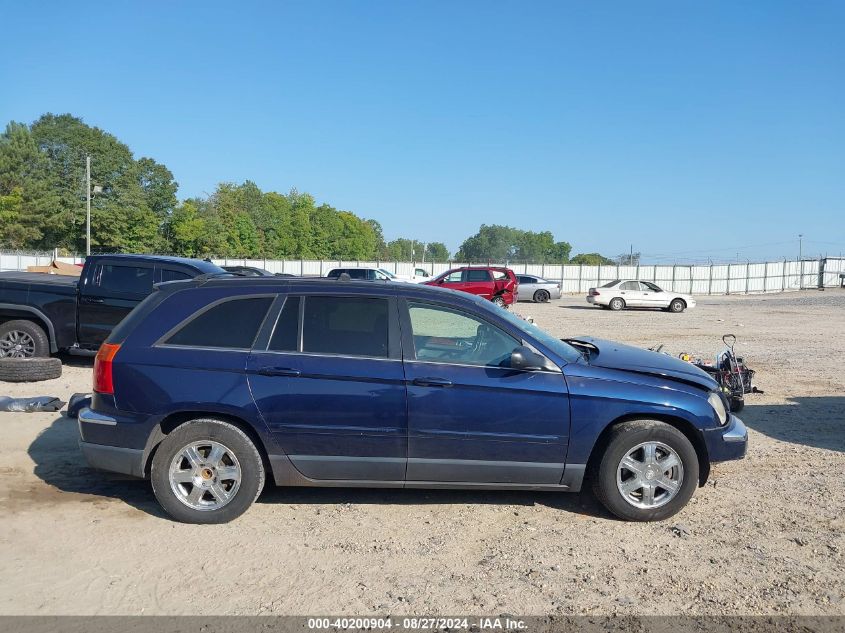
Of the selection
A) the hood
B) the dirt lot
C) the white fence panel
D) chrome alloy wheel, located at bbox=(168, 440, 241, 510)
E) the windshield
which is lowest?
the dirt lot

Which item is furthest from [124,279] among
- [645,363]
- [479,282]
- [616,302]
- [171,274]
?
[616,302]

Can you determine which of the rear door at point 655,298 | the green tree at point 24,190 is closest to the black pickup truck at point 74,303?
the rear door at point 655,298

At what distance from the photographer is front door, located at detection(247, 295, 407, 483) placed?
179 inches

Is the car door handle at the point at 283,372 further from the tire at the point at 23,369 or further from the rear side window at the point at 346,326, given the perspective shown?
the tire at the point at 23,369

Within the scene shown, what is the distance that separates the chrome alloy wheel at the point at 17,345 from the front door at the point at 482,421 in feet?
25.6

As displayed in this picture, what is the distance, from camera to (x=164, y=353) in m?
4.68

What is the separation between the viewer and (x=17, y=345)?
32.2ft

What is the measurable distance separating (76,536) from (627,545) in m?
3.66

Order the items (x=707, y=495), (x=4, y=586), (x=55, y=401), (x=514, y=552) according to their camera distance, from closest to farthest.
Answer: (x=4, y=586)
(x=514, y=552)
(x=707, y=495)
(x=55, y=401)

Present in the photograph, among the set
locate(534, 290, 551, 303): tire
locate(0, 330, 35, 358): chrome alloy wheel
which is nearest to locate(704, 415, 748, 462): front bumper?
locate(0, 330, 35, 358): chrome alloy wheel

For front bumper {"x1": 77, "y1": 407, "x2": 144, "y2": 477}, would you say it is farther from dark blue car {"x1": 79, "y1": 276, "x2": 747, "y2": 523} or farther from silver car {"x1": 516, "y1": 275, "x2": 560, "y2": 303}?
silver car {"x1": 516, "y1": 275, "x2": 560, "y2": 303}

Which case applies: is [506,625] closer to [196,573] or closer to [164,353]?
[196,573]

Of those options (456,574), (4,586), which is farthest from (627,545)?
(4,586)

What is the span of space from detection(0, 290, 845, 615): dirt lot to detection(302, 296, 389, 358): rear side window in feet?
4.00
